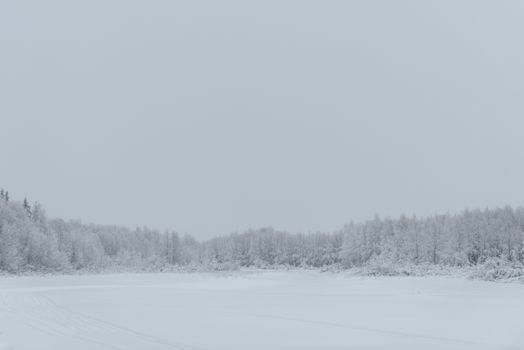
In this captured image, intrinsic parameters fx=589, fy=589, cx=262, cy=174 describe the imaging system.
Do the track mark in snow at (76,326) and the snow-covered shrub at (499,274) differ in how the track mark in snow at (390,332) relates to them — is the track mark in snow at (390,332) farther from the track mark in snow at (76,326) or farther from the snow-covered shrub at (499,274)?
the snow-covered shrub at (499,274)

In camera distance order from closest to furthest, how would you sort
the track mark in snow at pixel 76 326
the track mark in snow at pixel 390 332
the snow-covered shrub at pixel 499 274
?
the track mark in snow at pixel 390 332
the track mark in snow at pixel 76 326
the snow-covered shrub at pixel 499 274

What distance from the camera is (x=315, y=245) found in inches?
4877

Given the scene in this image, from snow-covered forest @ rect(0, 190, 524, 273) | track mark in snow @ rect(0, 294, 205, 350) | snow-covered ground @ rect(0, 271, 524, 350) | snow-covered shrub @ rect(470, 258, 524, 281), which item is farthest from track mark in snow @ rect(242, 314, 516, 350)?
snow-covered forest @ rect(0, 190, 524, 273)

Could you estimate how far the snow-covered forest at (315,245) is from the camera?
7744cm

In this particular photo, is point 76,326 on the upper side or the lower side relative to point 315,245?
lower

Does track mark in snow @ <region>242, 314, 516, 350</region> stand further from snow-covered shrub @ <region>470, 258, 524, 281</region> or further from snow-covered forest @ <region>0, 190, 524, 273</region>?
snow-covered forest @ <region>0, 190, 524, 273</region>

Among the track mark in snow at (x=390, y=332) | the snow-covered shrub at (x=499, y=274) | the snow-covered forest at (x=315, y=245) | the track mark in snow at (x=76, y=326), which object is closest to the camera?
the track mark in snow at (x=390, y=332)

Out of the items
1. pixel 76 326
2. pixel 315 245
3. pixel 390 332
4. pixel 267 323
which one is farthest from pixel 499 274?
pixel 315 245

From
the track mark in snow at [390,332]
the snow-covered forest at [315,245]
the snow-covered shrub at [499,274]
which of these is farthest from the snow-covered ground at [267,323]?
the snow-covered forest at [315,245]

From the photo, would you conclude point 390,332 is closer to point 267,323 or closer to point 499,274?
point 267,323

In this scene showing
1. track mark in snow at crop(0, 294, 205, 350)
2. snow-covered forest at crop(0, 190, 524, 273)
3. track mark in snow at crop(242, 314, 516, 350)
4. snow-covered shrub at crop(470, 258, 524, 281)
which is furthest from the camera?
snow-covered forest at crop(0, 190, 524, 273)

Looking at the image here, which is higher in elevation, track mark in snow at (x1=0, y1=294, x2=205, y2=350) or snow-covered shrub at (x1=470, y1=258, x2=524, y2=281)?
track mark in snow at (x1=0, y1=294, x2=205, y2=350)

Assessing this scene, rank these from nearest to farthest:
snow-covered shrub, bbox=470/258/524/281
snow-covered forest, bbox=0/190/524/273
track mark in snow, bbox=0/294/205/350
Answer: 1. track mark in snow, bbox=0/294/205/350
2. snow-covered shrub, bbox=470/258/524/281
3. snow-covered forest, bbox=0/190/524/273

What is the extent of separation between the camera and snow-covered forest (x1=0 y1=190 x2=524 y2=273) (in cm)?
7744
